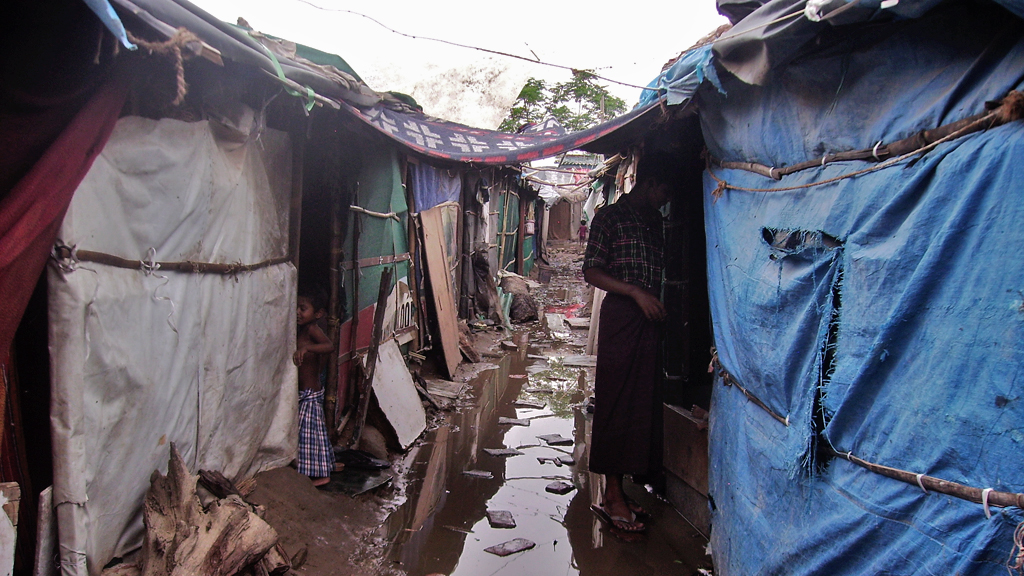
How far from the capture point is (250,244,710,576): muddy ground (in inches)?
141

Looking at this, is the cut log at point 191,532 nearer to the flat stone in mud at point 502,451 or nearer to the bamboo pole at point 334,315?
the bamboo pole at point 334,315

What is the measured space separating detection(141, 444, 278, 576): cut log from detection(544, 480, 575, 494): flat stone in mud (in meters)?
2.36

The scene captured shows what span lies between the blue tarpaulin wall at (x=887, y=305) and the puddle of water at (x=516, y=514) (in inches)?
46.1

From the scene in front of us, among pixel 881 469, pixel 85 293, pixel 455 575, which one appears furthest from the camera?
pixel 455 575

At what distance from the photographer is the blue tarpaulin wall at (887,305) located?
57.5 inches

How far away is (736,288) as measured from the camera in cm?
289

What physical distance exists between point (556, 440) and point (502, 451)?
0.62 m

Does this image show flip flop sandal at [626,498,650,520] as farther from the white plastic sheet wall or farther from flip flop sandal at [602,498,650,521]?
the white plastic sheet wall

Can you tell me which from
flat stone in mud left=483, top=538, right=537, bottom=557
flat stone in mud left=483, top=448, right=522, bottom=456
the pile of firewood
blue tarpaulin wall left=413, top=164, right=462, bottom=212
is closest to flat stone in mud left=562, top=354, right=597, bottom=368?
blue tarpaulin wall left=413, top=164, right=462, bottom=212

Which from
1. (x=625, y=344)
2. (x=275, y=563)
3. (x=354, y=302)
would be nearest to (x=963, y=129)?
(x=625, y=344)

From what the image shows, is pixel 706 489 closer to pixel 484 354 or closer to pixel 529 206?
pixel 484 354

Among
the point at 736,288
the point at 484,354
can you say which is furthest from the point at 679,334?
the point at 484,354

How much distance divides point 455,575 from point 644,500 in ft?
5.71

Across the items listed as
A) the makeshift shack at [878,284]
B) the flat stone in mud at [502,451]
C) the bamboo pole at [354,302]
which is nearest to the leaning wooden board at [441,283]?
the bamboo pole at [354,302]
